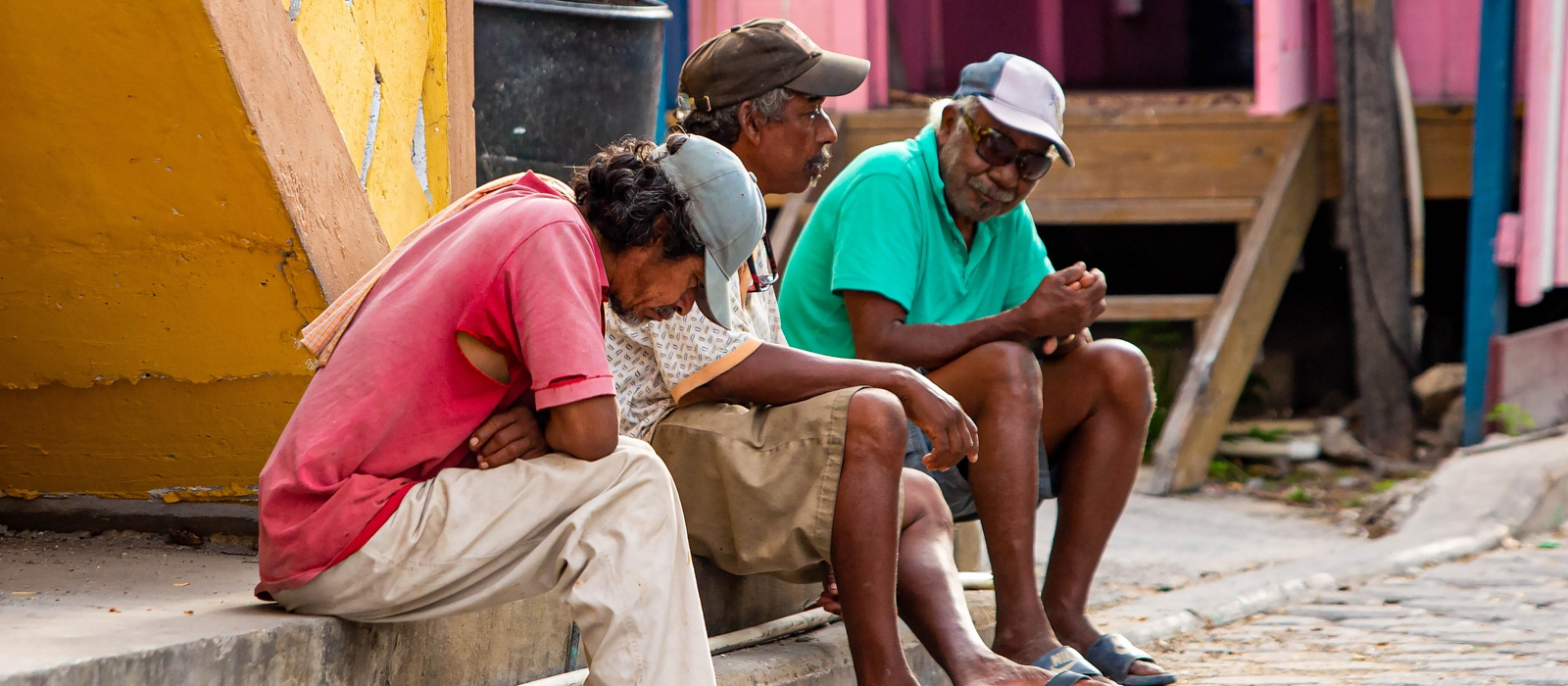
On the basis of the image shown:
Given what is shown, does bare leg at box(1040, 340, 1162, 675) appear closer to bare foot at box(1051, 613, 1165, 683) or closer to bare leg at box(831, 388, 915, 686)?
bare foot at box(1051, 613, 1165, 683)

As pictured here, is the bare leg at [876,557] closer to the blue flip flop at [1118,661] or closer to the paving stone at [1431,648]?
the blue flip flop at [1118,661]

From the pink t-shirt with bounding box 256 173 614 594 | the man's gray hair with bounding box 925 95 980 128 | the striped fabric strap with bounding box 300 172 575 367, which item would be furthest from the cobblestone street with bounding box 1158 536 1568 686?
the striped fabric strap with bounding box 300 172 575 367

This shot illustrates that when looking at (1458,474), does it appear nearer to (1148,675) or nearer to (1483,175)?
(1483,175)

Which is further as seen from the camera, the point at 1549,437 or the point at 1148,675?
the point at 1549,437

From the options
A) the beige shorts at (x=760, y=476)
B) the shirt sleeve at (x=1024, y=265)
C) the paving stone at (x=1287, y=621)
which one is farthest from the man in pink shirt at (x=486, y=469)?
the paving stone at (x=1287, y=621)

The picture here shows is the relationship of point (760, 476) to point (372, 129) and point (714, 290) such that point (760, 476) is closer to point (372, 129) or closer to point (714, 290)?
point (714, 290)

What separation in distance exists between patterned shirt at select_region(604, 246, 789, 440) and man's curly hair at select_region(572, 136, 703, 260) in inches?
10.4

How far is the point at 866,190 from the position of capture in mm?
3318

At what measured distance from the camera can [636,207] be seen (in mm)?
2354

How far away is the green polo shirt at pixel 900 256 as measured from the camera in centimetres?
324

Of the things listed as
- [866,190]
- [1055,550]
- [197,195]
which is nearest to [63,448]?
[197,195]

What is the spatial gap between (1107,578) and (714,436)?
2.31 m

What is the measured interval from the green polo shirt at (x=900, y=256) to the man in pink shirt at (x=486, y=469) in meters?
1.06

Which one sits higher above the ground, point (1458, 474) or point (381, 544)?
point (381, 544)
